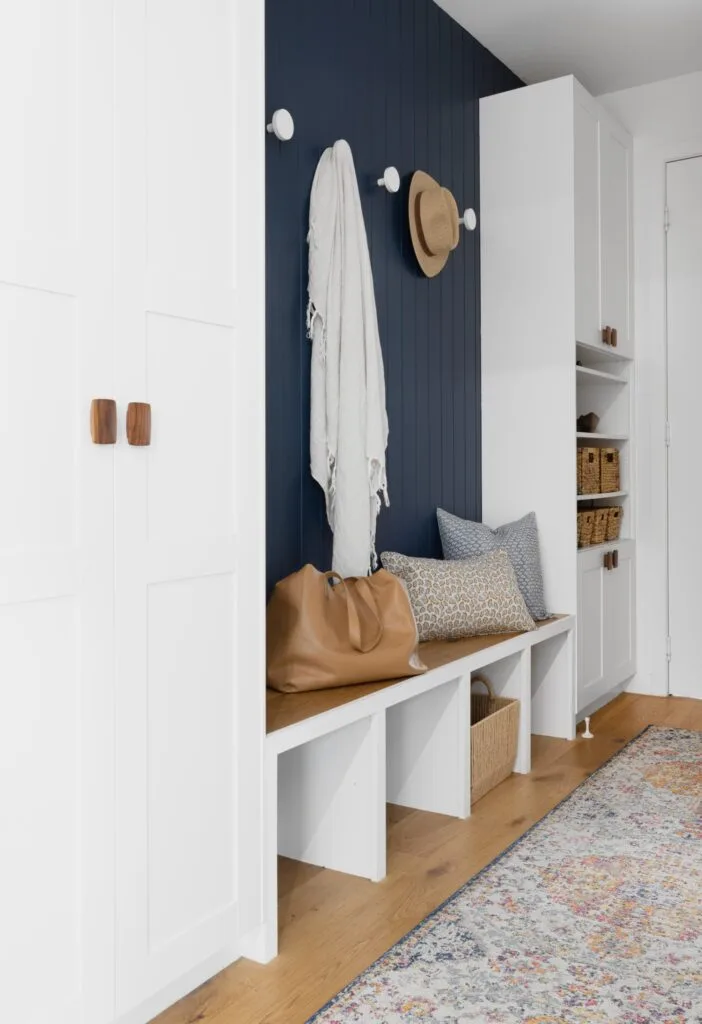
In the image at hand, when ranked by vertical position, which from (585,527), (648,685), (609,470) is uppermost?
(609,470)

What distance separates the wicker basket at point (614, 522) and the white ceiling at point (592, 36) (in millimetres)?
1825

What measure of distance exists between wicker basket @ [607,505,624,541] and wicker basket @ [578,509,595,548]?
0.20 m

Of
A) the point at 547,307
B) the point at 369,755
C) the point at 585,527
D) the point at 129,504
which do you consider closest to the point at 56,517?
the point at 129,504

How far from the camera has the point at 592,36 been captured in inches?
142

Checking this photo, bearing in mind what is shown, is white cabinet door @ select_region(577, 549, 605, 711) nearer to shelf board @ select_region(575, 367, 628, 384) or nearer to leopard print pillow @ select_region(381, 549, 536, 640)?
leopard print pillow @ select_region(381, 549, 536, 640)

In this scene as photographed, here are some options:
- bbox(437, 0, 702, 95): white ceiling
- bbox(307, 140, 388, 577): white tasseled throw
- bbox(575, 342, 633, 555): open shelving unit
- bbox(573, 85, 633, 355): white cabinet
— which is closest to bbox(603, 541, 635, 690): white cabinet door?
bbox(575, 342, 633, 555): open shelving unit

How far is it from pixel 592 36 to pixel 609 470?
1.69 m

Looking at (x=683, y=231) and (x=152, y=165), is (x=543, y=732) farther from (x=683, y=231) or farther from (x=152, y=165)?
(x=152, y=165)

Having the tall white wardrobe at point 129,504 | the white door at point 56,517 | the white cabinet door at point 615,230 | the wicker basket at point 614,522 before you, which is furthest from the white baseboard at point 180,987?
the white cabinet door at point 615,230

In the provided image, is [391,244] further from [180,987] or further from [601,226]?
[180,987]

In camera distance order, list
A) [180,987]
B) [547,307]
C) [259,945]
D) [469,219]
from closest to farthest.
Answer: [180,987], [259,945], [469,219], [547,307]

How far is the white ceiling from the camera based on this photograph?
3381 mm

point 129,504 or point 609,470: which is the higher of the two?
point 609,470

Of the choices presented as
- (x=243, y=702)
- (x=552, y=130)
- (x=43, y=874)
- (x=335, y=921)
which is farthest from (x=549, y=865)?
(x=552, y=130)
